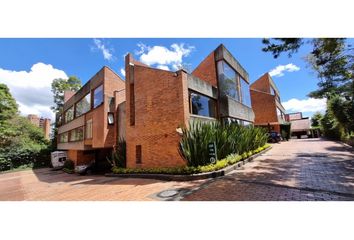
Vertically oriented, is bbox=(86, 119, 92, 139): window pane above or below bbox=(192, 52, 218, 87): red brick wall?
below

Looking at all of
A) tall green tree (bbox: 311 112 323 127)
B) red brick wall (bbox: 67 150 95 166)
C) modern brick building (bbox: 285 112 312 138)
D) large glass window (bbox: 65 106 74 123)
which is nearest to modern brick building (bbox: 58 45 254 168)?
red brick wall (bbox: 67 150 95 166)

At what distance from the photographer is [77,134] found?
20.5m

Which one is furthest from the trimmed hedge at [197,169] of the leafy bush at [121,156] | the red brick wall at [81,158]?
the red brick wall at [81,158]

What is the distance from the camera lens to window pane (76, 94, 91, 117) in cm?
1840

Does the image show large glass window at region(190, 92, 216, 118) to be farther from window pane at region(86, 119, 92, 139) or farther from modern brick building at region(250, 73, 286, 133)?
modern brick building at region(250, 73, 286, 133)

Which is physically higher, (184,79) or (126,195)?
(184,79)

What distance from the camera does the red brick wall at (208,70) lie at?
1335 cm

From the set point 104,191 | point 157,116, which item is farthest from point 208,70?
point 104,191

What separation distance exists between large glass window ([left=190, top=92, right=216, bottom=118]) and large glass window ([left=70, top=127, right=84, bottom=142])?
529 inches

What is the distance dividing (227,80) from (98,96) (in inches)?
430
